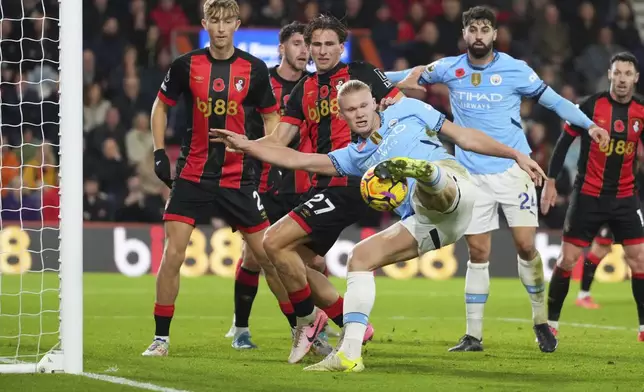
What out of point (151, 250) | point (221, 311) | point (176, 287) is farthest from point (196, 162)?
point (151, 250)

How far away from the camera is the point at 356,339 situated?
21.7 ft

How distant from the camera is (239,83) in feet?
25.8

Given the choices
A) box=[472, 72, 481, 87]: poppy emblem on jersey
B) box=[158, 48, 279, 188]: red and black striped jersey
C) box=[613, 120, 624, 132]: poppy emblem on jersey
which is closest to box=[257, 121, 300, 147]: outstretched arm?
box=[158, 48, 279, 188]: red and black striped jersey

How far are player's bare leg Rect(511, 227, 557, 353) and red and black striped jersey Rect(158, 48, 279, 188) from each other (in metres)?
1.96

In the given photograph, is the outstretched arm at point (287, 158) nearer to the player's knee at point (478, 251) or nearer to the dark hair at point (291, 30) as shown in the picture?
the player's knee at point (478, 251)

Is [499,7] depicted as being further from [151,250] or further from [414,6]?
[151,250]

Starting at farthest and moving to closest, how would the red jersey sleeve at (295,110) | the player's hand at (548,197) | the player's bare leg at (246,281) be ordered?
the player's hand at (548,197), the player's bare leg at (246,281), the red jersey sleeve at (295,110)

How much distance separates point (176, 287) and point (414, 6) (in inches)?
481

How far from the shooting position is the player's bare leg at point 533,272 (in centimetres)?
838

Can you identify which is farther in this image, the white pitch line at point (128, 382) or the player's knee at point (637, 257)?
the player's knee at point (637, 257)

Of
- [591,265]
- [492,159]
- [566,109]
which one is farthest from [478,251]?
[591,265]

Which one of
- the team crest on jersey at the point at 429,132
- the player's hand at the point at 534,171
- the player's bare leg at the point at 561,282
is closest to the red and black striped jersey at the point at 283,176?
the player's bare leg at the point at 561,282

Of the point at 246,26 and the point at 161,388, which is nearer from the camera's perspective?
the point at 161,388

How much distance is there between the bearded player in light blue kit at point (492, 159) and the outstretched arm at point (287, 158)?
1718 mm
